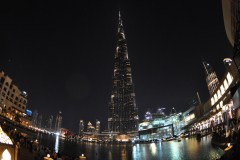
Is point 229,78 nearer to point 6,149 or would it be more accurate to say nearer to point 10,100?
point 6,149

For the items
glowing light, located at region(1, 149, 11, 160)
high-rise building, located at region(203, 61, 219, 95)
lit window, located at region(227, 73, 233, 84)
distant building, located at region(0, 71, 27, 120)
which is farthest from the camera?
high-rise building, located at region(203, 61, 219, 95)

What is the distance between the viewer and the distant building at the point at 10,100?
2441 inches

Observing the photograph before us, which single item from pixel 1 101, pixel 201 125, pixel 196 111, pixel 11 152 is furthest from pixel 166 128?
pixel 11 152

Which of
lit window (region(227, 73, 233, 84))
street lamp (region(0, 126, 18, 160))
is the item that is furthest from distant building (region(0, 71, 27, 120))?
street lamp (region(0, 126, 18, 160))

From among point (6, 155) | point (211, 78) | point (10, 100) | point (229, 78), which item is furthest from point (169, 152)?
point (211, 78)

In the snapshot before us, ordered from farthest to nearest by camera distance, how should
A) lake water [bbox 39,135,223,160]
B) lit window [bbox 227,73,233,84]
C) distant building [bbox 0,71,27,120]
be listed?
1. distant building [bbox 0,71,27,120]
2. lit window [bbox 227,73,233,84]
3. lake water [bbox 39,135,223,160]

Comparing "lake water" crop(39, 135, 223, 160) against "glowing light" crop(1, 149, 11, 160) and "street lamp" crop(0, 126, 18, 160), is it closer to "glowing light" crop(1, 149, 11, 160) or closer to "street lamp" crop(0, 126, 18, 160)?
"street lamp" crop(0, 126, 18, 160)

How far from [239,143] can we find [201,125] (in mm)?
86447

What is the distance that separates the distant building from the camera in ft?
203

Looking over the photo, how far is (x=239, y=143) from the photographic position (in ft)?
37.3

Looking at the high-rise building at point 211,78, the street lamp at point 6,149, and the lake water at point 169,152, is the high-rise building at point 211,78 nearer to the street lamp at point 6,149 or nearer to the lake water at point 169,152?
the lake water at point 169,152

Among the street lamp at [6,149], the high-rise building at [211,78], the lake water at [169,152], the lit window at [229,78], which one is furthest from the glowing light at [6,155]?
the high-rise building at [211,78]

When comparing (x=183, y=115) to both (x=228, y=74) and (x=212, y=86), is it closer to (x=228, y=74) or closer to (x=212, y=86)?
(x=212, y=86)

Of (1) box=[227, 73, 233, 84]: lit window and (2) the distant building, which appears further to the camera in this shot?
(2) the distant building
